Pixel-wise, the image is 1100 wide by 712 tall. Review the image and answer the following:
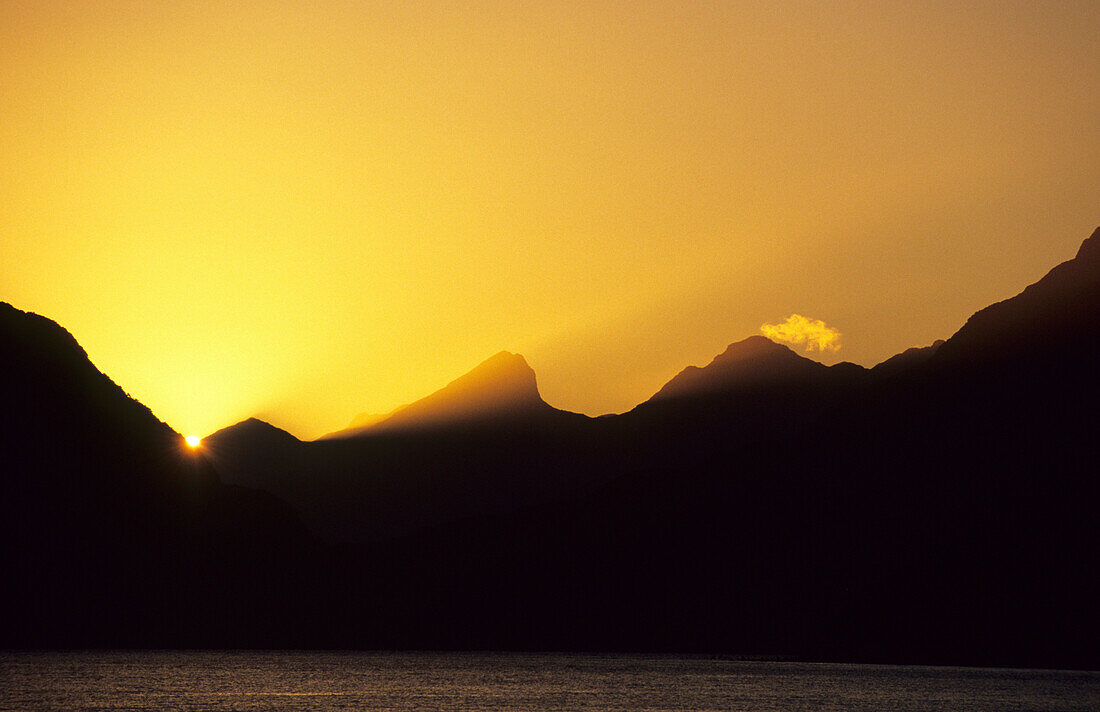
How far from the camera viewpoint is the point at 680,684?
184125 mm

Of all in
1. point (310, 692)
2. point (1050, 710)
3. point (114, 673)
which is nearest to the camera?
point (1050, 710)

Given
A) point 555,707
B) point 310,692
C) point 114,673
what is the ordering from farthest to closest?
point 114,673, point 310,692, point 555,707

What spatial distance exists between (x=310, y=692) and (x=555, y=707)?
121ft

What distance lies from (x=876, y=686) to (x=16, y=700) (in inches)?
5204

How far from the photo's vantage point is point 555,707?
130 meters

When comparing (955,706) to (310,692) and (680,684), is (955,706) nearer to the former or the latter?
(680,684)

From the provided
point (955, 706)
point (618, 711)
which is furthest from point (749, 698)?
point (618, 711)

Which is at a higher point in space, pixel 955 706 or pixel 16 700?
pixel 16 700

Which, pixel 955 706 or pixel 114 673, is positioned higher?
pixel 114 673

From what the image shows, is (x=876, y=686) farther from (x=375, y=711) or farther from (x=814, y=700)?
(x=375, y=711)

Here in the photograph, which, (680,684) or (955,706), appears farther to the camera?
(680,684)

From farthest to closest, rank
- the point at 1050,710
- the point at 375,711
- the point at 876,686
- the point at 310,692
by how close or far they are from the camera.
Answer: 1. the point at 876,686
2. the point at 310,692
3. the point at 1050,710
4. the point at 375,711

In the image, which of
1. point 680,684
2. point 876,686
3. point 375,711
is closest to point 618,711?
point 375,711

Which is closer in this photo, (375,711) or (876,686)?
(375,711)
